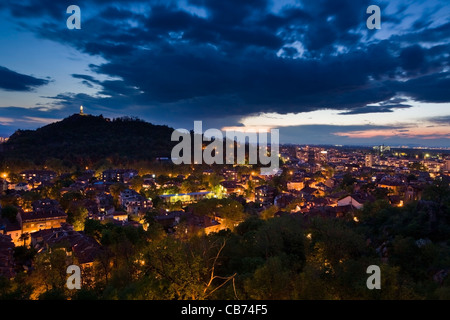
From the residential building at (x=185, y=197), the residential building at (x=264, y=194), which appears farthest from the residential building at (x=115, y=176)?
the residential building at (x=264, y=194)

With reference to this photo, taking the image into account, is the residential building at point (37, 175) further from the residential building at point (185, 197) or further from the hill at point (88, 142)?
the residential building at point (185, 197)

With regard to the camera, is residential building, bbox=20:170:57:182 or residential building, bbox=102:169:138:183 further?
residential building, bbox=102:169:138:183

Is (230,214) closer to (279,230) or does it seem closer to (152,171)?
(279,230)

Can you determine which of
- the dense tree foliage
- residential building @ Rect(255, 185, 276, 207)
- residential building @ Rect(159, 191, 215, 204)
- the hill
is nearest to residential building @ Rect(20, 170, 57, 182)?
the dense tree foliage

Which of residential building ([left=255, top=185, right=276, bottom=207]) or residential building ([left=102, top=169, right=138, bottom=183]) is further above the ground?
residential building ([left=102, top=169, right=138, bottom=183])

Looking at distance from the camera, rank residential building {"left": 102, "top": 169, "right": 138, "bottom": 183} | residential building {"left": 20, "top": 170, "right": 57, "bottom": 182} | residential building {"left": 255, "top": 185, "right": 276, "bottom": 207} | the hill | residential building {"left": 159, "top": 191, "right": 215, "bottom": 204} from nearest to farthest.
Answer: residential building {"left": 159, "top": 191, "right": 215, "bottom": 204} < residential building {"left": 255, "top": 185, "right": 276, "bottom": 207} < residential building {"left": 20, "top": 170, "right": 57, "bottom": 182} < residential building {"left": 102, "top": 169, "right": 138, "bottom": 183} < the hill

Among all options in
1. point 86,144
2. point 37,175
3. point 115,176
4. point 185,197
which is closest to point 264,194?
point 185,197

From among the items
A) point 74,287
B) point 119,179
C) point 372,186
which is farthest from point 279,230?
Result: point 119,179

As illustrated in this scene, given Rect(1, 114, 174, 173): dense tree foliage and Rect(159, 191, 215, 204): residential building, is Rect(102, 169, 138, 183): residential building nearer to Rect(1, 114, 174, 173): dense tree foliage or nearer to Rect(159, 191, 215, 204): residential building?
Rect(1, 114, 174, 173): dense tree foliage

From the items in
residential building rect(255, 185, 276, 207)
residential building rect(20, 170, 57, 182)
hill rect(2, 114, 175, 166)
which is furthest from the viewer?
hill rect(2, 114, 175, 166)
